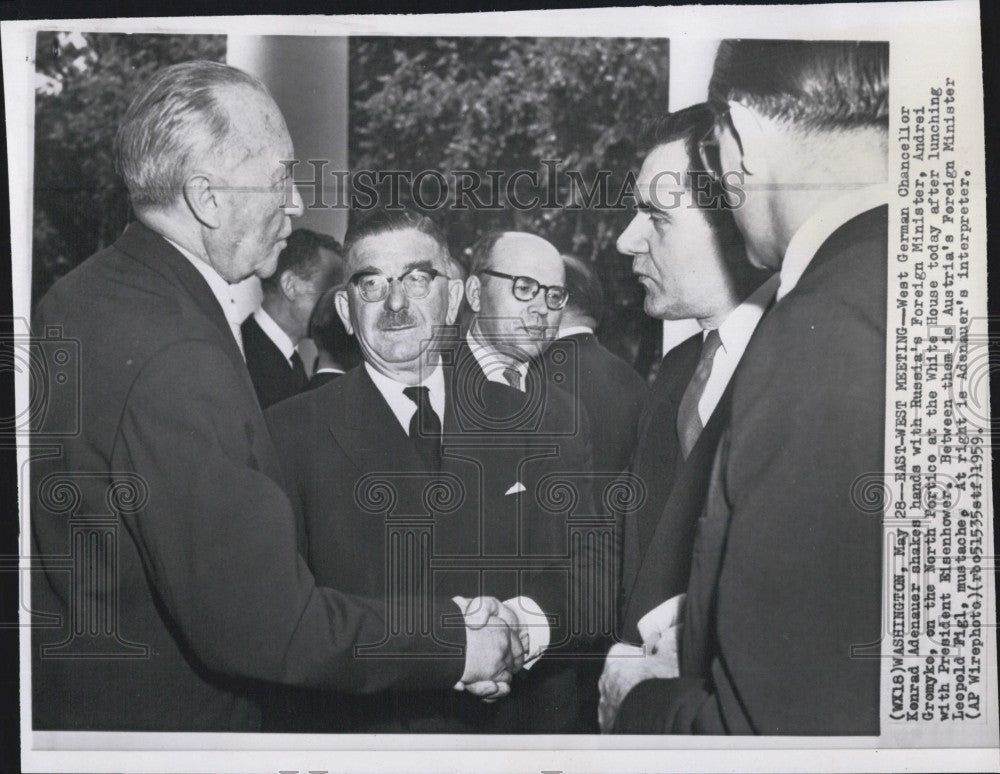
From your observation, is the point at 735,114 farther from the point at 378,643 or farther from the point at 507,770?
the point at 507,770

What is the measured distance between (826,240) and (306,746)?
2.00 meters

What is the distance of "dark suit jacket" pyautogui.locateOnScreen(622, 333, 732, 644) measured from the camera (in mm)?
2539

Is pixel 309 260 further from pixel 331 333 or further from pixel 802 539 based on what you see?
pixel 802 539

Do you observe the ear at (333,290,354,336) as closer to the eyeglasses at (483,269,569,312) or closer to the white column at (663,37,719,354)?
the eyeglasses at (483,269,569,312)

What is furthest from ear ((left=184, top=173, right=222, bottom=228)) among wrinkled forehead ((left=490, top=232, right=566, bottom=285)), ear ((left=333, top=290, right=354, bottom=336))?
wrinkled forehead ((left=490, top=232, right=566, bottom=285))

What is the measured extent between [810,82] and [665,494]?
1194mm

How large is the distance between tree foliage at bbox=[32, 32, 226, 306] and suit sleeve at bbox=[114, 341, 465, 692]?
0.42m

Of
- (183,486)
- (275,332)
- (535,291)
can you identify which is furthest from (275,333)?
(535,291)

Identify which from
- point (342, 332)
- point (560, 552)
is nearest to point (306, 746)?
point (560, 552)

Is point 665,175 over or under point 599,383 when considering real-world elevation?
over

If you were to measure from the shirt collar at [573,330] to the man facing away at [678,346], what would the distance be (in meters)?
0.17

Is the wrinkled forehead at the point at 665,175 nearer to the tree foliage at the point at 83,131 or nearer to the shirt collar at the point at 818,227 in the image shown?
the shirt collar at the point at 818,227

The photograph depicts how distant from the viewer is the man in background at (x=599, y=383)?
258 cm

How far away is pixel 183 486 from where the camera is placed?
2.50m
